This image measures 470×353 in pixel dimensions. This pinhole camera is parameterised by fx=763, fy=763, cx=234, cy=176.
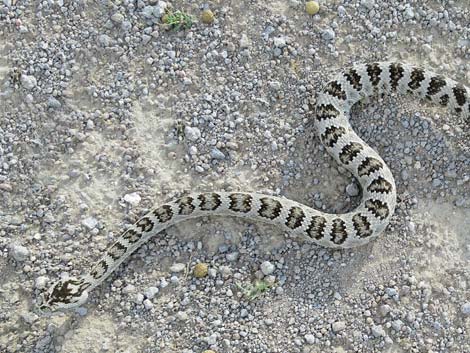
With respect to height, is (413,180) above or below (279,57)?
below

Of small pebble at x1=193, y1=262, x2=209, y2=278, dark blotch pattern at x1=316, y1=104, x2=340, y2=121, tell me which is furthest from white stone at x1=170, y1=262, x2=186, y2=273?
dark blotch pattern at x1=316, y1=104, x2=340, y2=121

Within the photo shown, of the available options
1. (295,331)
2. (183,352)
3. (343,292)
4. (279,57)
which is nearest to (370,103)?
(279,57)

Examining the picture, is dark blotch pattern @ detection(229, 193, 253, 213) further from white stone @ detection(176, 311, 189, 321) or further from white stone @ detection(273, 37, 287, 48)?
white stone @ detection(273, 37, 287, 48)

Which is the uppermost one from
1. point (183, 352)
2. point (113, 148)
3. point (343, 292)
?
point (113, 148)

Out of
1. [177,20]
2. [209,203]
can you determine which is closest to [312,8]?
[177,20]

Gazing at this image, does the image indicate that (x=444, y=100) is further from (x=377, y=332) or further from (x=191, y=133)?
(x=191, y=133)

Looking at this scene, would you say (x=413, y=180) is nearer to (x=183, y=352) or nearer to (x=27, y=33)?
(x=183, y=352)
